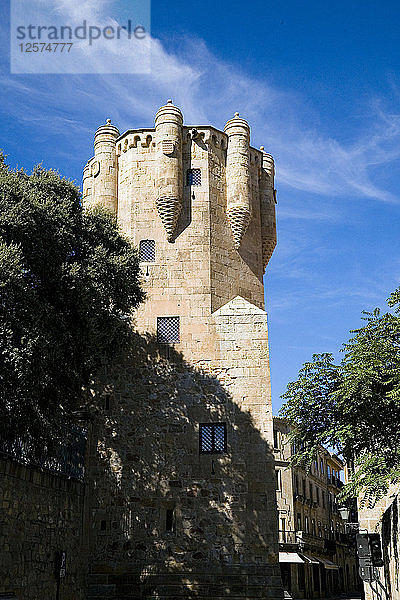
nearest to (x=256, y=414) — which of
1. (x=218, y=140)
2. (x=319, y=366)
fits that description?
(x=319, y=366)

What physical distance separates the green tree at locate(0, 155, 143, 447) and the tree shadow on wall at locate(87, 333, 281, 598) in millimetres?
2811

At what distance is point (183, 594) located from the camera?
57.7 feet

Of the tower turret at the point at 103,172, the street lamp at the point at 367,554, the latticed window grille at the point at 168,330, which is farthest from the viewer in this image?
the tower turret at the point at 103,172

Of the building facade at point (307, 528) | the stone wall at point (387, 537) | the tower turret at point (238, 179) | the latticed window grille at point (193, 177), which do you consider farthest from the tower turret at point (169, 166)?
the building facade at point (307, 528)

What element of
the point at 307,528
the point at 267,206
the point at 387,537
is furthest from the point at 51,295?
the point at 307,528

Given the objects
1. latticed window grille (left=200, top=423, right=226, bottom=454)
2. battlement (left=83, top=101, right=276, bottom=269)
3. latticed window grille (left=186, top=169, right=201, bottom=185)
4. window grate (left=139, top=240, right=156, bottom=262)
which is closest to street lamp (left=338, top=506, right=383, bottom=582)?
latticed window grille (left=200, top=423, right=226, bottom=454)

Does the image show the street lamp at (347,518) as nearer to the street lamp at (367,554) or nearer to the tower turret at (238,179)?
the street lamp at (367,554)

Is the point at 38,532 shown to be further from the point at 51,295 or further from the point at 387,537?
the point at 387,537

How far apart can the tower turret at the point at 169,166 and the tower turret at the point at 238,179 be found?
1773 mm

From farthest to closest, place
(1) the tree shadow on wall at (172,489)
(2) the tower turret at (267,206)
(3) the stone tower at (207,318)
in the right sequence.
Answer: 1. (2) the tower turret at (267,206)
2. (3) the stone tower at (207,318)
3. (1) the tree shadow on wall at (172,489)

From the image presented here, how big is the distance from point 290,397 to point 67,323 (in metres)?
6.78

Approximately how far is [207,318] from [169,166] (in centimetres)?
540

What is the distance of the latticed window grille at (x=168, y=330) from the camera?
66.9ft

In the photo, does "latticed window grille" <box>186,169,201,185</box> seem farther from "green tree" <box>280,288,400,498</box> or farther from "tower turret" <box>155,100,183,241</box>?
"green tree" <box>280,288,400,498</box>
